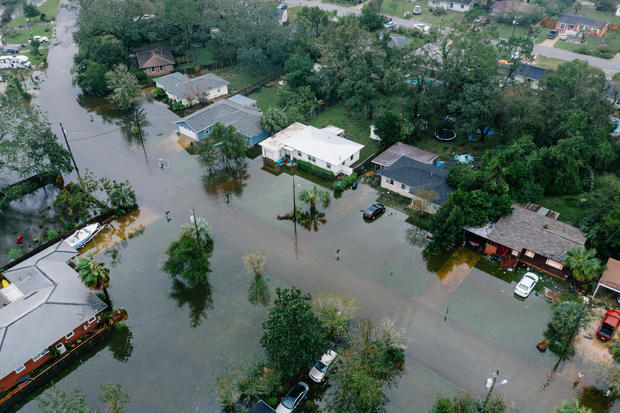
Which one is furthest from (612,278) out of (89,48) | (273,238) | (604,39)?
(89,48)

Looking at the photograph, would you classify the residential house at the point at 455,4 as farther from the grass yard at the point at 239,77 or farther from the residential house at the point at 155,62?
the residential house at the point at 155,62

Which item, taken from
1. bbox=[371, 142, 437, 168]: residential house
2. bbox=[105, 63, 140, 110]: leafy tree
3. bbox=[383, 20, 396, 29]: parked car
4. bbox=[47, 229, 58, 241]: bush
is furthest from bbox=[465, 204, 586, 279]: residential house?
bbox=[383, 20, 396, 29]: parked car

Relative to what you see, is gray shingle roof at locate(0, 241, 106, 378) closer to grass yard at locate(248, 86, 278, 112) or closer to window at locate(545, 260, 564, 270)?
grass yard at locate(248, 86, 278, 112)

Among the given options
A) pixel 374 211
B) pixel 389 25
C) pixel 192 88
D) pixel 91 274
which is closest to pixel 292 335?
pixel 91 274

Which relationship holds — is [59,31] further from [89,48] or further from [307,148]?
[307,148]

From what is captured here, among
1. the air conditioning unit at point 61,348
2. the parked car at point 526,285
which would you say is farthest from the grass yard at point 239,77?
the parked car at point 526,285
